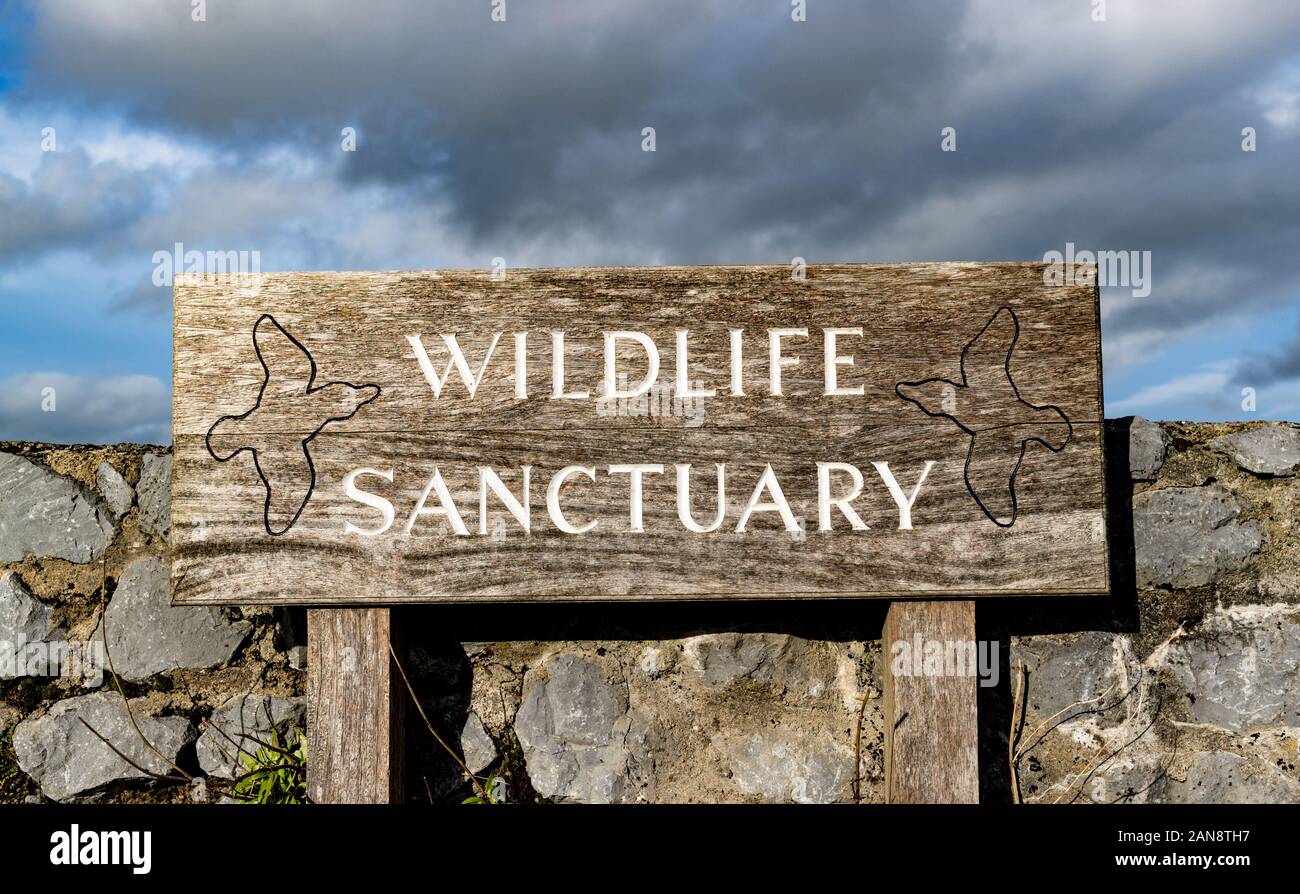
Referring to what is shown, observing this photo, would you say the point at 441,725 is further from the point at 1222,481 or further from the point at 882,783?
the point at 1222,481

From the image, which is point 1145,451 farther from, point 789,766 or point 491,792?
point 491,792

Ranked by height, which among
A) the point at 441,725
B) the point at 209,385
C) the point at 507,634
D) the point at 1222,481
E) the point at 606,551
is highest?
the point at 209,385

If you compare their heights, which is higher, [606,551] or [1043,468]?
[1043,468]

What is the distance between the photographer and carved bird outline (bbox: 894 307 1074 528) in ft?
8.55

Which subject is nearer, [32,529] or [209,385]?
[209,385]

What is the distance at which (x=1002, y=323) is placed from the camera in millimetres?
2654

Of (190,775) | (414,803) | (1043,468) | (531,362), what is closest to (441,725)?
(414,803)

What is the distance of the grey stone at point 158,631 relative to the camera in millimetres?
2844

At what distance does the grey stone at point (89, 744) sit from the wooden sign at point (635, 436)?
52cm

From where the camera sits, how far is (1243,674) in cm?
279

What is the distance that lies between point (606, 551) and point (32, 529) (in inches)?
66.8

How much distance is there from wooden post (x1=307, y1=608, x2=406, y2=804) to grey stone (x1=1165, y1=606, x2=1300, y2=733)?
7.00ft

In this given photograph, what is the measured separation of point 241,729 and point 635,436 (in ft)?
4.55

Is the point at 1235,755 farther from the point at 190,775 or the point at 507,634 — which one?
the point at 190,775
